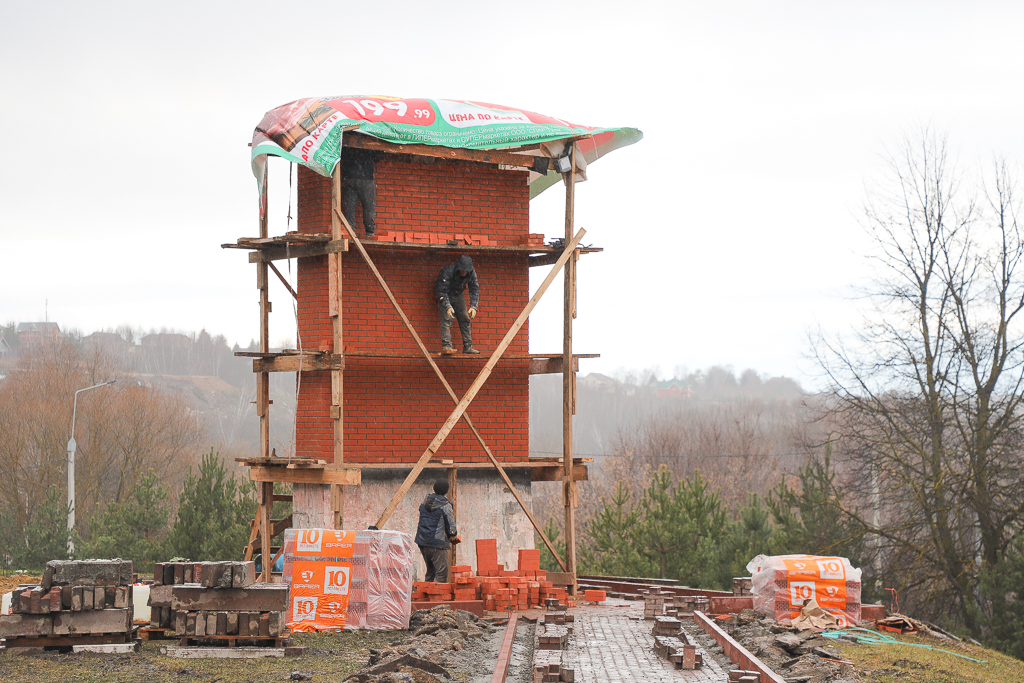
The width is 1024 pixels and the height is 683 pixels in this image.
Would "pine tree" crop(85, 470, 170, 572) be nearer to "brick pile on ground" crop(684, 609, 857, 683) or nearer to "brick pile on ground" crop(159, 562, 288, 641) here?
"brick pile on ground" crop(159, 562, 288, 641)

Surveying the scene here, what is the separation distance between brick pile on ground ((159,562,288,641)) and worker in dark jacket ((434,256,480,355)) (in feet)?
22.6

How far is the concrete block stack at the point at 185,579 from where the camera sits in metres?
11.8

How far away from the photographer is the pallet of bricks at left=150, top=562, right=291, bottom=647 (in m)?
11.7

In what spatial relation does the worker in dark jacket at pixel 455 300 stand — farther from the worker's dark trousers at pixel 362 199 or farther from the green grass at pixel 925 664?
the green grass at pixel 925 664

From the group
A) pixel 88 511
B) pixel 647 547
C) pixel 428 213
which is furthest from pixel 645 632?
pixel 88 511

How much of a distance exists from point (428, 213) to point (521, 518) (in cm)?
567

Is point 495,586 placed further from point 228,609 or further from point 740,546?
point 740,546

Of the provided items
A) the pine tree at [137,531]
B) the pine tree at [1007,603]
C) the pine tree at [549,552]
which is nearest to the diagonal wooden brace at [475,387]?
the pine tree at [549,552]

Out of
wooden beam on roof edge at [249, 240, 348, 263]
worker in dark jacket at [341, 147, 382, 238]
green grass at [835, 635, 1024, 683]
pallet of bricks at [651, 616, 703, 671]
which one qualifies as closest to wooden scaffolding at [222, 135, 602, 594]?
wooden beam on roof edge at [249, 240, 348, 263]

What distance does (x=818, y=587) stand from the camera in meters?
15.1

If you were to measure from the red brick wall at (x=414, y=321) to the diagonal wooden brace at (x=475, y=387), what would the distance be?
70 centimetres

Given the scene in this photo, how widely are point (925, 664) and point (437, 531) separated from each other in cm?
701

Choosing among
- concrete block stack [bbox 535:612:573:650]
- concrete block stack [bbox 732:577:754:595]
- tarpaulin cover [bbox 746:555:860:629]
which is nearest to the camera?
concrete block stack [bbox 535:612:573:650]

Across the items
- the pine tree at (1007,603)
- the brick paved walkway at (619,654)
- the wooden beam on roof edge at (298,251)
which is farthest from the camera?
the pine tree at (1007,603)
